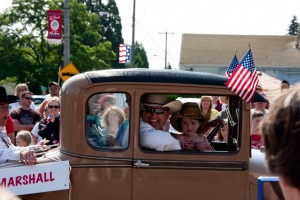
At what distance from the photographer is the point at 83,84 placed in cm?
418

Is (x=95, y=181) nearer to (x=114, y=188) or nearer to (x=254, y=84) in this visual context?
(x=114, y=188)

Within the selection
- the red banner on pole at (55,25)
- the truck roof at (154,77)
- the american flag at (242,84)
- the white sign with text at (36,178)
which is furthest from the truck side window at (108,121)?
the red banner on pole at (55,25)

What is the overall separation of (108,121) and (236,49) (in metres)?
45.6

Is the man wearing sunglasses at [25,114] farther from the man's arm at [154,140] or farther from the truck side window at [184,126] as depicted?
the man's arm at [154,140]

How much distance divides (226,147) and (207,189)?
674 mm

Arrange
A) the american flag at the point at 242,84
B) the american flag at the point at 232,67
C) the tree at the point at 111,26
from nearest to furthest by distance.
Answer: the american flag at the point at 242,84
the american flag at the point at 232,67
the tree at the point at 111,26

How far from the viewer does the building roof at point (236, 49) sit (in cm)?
4838

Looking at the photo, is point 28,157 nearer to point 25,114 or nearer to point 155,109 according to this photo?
point 155,109

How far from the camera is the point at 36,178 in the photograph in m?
4.09

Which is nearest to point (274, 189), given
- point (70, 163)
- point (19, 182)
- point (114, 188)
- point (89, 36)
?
point (114, 188)

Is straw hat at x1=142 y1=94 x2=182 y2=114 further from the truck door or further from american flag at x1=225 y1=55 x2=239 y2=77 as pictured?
american flag at x1=225 y1=55 x2=239 y2=77

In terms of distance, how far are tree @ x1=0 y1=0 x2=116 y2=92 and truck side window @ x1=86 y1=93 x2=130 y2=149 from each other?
118 ft

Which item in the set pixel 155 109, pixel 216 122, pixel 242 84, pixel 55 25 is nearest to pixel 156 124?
pixel 155 109

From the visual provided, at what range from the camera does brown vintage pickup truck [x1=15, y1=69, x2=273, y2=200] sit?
409 cm
